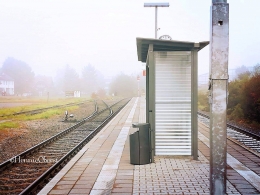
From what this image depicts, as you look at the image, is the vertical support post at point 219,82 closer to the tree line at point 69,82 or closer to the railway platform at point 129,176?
the railway platform at point 129,176

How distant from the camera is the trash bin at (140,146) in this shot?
845cm

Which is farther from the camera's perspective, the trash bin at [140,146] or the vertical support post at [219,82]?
the trash bin at [140,146]

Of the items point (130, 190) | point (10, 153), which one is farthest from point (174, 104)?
point (10, 153)

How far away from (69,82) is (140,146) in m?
51.7

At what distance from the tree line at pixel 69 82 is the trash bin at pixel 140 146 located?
10057 millimetres

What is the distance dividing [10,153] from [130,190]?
6013 millimetres

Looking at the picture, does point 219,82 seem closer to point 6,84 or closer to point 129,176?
point 129,176

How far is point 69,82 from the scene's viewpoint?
59.0 m

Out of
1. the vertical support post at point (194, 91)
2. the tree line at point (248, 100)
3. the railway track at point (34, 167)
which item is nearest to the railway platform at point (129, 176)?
the railway track at point (34, 167)

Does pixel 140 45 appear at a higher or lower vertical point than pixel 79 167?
higher

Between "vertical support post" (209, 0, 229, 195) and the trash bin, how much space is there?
161 inches

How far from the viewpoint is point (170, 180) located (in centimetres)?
695

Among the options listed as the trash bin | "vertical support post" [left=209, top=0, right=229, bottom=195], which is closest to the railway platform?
the trash bin

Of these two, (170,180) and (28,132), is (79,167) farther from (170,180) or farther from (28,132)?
(28,132)
